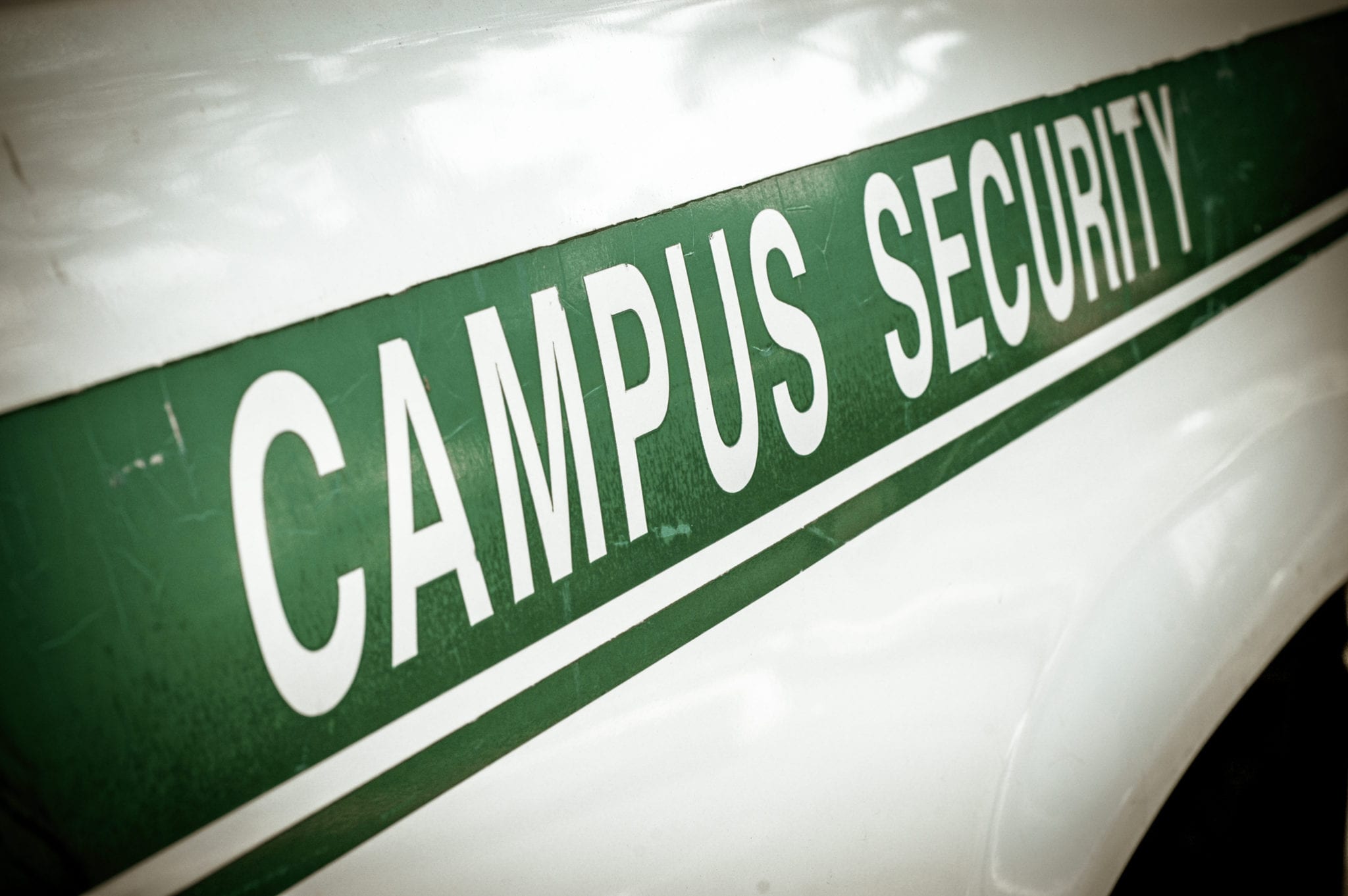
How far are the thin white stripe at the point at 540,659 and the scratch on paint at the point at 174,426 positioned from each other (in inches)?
10.5

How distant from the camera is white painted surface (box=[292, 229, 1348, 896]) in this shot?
99 centimetres

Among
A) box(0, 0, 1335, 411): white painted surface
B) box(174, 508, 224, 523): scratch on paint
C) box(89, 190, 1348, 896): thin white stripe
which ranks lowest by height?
box(89, 190, 1348, 896): thin white stripe

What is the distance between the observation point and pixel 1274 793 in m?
2.03

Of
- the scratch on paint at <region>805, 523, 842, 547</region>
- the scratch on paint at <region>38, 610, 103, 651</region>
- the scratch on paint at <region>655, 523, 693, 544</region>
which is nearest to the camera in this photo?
the scratch on paint at <region>38, 610, 103, 651</region>

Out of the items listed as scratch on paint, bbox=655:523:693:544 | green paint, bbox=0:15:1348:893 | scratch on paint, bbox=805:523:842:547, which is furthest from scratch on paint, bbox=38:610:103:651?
scratch on paint, bbox=805:523:842:547

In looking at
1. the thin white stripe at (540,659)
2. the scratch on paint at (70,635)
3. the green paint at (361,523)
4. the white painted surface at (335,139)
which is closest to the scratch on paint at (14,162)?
the white painted surface at (335,139)

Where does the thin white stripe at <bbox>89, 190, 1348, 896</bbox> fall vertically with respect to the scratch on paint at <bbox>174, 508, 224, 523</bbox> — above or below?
below

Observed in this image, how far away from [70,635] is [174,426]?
0.52 feet

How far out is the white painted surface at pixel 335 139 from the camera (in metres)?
0.73

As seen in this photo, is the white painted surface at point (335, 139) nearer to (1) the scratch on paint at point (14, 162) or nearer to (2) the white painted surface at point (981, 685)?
(1) the scratch on paint at point (14, 162)

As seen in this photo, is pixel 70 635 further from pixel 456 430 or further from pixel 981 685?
pixel 981 685

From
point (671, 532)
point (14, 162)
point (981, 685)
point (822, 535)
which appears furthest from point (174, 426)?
point (981, 685)

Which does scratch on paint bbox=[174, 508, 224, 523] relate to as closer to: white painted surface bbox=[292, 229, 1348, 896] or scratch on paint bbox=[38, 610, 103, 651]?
scratch on paint bbox=[38, 610, 103, 651]

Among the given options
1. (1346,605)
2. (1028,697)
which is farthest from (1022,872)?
(1346,605)
